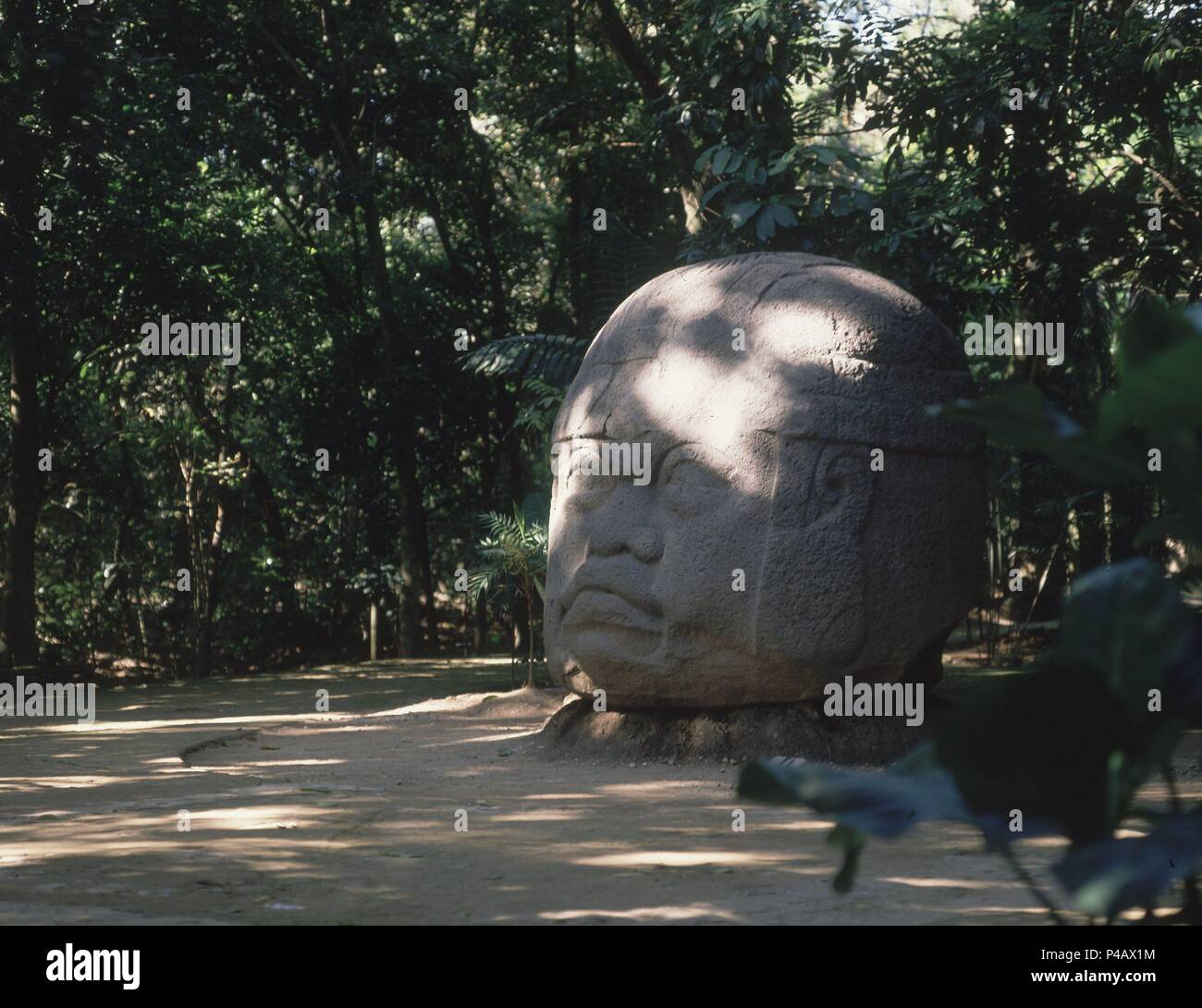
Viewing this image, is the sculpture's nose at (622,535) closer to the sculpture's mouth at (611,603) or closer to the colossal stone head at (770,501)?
the colossal stone head at (770,501)

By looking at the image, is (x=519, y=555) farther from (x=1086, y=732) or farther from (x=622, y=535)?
(x=1086, y=732)

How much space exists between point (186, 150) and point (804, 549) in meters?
7.78

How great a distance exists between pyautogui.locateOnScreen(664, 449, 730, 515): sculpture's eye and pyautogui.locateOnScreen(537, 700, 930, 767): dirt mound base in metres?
1.28

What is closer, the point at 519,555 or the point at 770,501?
the point at 770,501

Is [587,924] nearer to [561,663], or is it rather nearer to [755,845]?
[755,845]

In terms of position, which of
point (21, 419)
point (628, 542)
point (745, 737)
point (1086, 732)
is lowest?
point (745, 737)

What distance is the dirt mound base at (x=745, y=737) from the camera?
8164 mm

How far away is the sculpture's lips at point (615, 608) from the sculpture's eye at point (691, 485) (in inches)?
23.2

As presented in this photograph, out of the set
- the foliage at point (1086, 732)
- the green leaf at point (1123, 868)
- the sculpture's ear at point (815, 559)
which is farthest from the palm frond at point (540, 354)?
the green leaf at point (1123, 868)

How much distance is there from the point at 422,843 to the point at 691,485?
2974 mm

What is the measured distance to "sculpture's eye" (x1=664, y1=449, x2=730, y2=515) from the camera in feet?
26.9

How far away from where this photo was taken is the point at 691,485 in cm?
827

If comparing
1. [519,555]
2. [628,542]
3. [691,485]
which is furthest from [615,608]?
[519,555]

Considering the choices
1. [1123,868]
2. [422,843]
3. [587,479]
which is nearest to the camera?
[1123,868]
